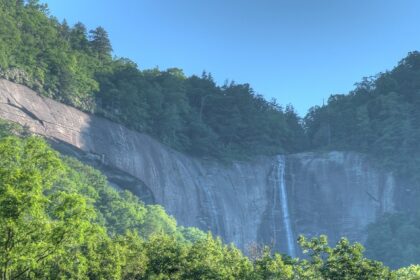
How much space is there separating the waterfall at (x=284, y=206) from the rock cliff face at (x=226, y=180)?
1.34 feet

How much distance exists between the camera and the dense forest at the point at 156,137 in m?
16.2

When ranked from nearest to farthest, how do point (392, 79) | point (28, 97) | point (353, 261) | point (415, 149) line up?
point (353, 261) < point (28, 97) < point (415, 149) < point (392, 79)

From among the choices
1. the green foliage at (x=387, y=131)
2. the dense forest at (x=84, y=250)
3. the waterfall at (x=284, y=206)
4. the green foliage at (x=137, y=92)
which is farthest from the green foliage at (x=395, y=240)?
the dense forest at (x=84, y=250)

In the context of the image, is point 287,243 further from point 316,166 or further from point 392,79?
point 392,79

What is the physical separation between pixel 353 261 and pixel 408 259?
46416mm

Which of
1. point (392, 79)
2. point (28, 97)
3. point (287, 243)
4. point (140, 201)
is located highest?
point (392, 79)

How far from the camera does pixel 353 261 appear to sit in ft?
70.2

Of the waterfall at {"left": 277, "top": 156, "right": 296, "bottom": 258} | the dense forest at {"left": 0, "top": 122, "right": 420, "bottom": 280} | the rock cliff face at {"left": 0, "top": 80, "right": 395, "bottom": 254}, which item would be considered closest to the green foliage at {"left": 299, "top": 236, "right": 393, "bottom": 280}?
the dense forest at {"left": 0, "top": 122, "right": 420, "bottom": 280}

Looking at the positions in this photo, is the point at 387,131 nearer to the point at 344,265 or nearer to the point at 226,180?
the point at 226,180

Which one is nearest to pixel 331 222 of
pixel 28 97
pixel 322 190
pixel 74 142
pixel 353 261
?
pixel 322 190

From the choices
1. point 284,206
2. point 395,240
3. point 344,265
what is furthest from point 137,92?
point 344,265

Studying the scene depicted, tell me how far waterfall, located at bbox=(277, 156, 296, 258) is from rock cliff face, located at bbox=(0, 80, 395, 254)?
1.34 feet

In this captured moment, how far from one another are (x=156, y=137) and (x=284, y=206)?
19528mm

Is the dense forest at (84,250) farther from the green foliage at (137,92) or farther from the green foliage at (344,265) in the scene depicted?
the green foliage at (137,92)
